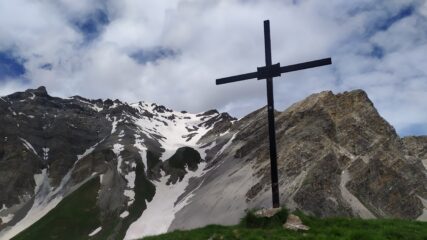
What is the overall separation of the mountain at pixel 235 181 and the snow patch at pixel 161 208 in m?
0.39

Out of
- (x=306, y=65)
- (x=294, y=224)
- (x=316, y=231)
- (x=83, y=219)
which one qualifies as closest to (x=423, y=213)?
(x=83, y=219)

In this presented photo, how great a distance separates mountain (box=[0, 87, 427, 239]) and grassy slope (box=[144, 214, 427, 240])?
91.6 meters

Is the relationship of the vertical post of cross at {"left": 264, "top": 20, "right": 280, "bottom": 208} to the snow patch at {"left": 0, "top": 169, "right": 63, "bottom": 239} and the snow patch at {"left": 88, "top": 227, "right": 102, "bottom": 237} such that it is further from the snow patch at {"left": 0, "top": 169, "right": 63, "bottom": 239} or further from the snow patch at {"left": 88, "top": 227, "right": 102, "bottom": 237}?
the snow patch at {"left": 0, "top": 169, "right": 63, "bottom": 239}

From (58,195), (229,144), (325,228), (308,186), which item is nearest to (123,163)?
(58,195)

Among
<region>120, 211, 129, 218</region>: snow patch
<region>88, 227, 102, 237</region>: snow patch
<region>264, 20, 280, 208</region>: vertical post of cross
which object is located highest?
<region>264, 20, 280, 208</region>: vertical post of cross

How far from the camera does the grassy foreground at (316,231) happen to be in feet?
63.8

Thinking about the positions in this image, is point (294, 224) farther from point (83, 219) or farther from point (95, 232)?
point (83, 219)

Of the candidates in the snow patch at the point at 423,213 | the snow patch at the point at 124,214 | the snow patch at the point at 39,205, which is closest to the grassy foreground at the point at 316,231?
the snow patch at the point at 423,213

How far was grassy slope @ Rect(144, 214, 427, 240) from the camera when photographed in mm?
19398

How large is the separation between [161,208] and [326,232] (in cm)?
14392

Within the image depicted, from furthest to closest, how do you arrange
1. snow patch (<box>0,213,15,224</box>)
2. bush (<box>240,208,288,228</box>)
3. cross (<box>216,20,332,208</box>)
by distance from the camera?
snow patch (<box>0,213,15,224</box>), cross (<box>216,20,332,208</box>), bush (<box>240,208,288,228</box>)

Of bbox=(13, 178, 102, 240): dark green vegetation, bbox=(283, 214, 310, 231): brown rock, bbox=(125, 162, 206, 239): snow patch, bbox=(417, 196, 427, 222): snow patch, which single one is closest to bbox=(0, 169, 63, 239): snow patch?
bbox=(13, 178, 102, 240): dark green vegetation

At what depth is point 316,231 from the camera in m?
20.8

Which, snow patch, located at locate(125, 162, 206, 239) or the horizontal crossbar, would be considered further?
snow patch, located at locate(125, 162, 206, 239)
